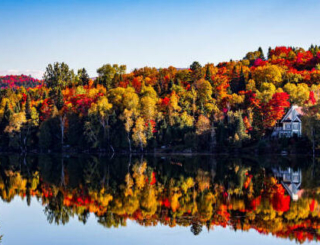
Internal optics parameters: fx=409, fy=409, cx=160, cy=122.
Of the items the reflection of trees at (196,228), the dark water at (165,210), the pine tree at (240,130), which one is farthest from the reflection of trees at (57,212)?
the pine tree at (240,130)

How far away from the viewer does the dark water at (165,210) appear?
2097cm

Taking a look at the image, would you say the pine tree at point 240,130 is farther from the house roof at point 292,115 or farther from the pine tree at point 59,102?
the pine tree at point 59,102

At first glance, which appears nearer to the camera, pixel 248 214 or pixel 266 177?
pixel 248 214

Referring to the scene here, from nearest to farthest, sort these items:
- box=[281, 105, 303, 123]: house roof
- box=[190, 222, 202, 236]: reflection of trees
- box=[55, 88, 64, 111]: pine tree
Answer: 1. box=[190, 222, 202, 236]: reflection of trees
2. box=[281, 105, 303, 123]: house roof
3. box=[55, 88, 64, 111]: pine tree

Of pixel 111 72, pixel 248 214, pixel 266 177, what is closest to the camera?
pixel 248 214

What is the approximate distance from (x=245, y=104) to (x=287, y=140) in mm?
20772

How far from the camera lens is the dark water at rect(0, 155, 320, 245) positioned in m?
21.0

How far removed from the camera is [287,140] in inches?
2884

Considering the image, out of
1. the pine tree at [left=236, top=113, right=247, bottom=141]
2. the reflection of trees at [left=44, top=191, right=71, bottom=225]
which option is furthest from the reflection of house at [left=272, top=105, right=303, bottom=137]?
the reflection of trees at [left=44, top=191, right=71, bottom=225]

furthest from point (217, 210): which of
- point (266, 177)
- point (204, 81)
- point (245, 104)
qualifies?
point (204, 81)

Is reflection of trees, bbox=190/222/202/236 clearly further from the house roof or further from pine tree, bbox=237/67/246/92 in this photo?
pine tree, bbox=237/67/246/92

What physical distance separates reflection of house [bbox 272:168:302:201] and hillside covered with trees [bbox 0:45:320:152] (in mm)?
25725

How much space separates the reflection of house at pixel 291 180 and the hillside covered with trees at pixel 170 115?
2572 cm

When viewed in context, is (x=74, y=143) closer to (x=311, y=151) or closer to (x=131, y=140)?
(x=131, y=140)
